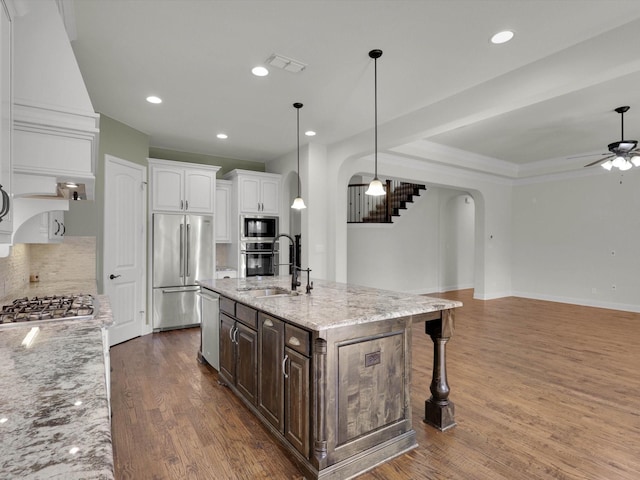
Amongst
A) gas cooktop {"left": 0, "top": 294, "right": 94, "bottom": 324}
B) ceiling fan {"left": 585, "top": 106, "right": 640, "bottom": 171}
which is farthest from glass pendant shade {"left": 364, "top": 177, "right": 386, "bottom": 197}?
ceiling fan {"left": 585, "top": 106, "right": 640, "bottom": 171}

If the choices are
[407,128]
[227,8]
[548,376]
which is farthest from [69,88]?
[548,376]

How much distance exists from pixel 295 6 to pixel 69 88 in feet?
4.92

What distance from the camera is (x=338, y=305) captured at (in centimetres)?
236

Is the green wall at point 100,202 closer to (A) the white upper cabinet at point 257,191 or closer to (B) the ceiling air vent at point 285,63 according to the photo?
(A) the white upper cabinet at point 257,191

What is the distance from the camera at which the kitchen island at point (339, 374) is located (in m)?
1.94

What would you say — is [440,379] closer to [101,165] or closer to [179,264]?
[179,264]

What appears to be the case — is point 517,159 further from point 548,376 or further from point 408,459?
point 408,459

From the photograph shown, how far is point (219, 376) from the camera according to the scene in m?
3.43

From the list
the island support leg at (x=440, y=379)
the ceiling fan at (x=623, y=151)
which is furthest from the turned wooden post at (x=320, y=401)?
the ceiling fan at (x=623, y=151)

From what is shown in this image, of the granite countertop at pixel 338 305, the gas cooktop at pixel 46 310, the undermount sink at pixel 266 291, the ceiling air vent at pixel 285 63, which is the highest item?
the ceiling air vent at pixel 285 63

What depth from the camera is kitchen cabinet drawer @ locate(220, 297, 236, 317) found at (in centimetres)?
297

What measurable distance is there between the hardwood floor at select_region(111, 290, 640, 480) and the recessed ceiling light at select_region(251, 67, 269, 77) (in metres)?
2.93

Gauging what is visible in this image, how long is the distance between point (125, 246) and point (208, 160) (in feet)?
7.43

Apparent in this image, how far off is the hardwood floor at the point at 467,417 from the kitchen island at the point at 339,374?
151 millimetres
